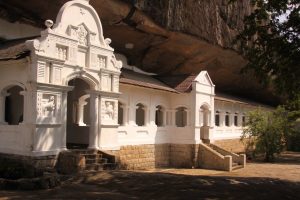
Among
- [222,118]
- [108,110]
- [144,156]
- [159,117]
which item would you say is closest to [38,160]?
[108,110]

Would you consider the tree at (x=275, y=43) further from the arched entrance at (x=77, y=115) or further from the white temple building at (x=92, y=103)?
the arched entrance at (x=77, y=115)

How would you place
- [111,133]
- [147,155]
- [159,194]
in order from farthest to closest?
[147,155], [111,133], [159,194]

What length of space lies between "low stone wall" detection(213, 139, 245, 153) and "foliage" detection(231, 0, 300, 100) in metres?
15.3

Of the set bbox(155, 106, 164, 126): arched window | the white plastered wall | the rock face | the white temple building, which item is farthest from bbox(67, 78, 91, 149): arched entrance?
bbox(155, 106, 164, 126): arched window

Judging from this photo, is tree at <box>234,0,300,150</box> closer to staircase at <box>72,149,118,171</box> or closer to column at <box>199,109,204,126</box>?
staircase at <box>72,149,118,171</box>

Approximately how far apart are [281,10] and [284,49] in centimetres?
121

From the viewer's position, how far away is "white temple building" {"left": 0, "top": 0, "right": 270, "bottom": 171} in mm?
14273

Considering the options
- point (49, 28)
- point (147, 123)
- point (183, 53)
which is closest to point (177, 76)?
point (183, 53)

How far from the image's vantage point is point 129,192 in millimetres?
11352

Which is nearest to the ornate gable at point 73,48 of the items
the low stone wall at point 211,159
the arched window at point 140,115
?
the arched window at point 140,115

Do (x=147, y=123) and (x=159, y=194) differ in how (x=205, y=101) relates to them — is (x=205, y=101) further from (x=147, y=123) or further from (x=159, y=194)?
(x=159, y=194)

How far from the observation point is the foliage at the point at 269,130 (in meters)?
26.4

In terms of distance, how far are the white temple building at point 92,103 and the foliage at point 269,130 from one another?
3.00 m

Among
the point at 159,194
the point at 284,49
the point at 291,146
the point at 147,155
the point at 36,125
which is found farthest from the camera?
the point at 291,146
